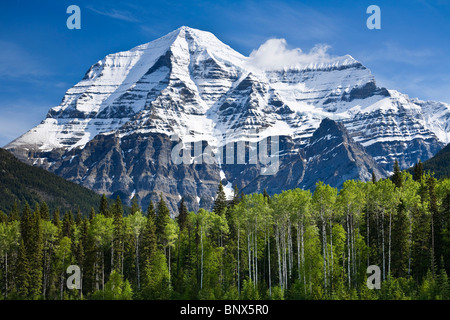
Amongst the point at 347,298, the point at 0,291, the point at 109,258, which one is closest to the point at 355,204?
the point at 347,298

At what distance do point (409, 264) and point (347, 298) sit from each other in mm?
Answer: 15511

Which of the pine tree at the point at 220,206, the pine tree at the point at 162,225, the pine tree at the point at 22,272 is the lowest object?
the pine tree at the point at 22,272

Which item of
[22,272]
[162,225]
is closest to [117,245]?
[162,225]

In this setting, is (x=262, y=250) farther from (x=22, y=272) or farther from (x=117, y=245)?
(x=22, y=272)

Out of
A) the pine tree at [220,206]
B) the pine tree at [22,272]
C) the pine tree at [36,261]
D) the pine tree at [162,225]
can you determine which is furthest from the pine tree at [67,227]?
the pine tree at [220,206]

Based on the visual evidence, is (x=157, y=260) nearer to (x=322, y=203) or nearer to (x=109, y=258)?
(x=109, y=258)

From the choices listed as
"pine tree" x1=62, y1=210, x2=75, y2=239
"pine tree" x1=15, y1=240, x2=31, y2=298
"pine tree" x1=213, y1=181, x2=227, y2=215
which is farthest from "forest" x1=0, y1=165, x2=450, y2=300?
"pine tree" x1=62, y1=210, x2=75, y2=239

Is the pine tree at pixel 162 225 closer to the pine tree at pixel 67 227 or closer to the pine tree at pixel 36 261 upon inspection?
the pine tree at pixel 67 227

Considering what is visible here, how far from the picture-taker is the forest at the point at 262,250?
9162 cm

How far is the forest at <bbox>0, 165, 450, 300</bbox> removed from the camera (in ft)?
301

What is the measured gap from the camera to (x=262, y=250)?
108625mm

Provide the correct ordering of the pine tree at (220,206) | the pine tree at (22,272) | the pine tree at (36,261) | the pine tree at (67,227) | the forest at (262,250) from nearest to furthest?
the forest at (262,250)
the pine tree at (22,272)
the pine tree at (36,261)
the pine tree at (220,206)
the pine tree at (67,227)

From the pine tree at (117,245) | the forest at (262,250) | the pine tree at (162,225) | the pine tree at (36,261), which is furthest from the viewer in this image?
the pine tree at (162,225)
